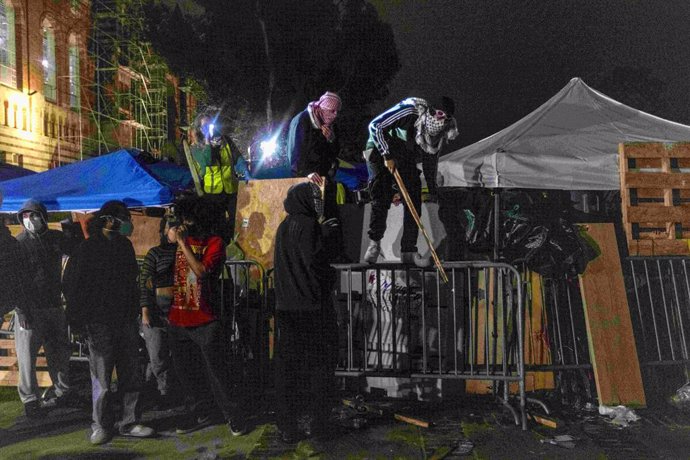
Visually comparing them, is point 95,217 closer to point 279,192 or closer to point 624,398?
point 279,192

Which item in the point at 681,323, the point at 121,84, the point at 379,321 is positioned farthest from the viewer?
the point at 121,84

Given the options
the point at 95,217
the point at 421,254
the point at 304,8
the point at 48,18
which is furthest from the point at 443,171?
the point at 48,18

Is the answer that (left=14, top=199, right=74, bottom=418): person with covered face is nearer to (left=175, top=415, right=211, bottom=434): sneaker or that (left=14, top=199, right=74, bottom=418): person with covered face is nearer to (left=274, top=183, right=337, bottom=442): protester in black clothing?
(left=175, top=415, right=211, bottom=434): sneaker

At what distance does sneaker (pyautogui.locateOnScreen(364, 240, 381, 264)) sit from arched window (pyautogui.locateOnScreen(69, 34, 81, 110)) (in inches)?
810

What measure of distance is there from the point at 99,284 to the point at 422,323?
321cm

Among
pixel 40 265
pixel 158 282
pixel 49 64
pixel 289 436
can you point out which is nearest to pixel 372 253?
pixel 289 436

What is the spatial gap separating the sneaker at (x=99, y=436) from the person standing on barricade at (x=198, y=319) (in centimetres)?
61

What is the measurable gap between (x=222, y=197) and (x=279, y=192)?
101cm

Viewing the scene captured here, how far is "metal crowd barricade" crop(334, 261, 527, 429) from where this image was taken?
5777mm

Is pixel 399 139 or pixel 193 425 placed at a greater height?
pixel 399 139

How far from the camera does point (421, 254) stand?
631 cm

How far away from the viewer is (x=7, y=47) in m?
19.4

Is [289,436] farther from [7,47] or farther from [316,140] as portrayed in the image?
[7,47]

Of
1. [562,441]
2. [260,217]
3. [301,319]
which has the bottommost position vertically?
[562,441]
